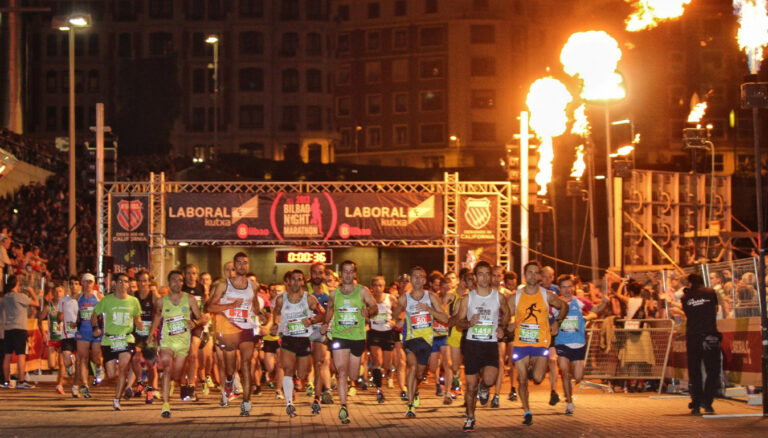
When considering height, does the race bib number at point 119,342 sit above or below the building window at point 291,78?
below

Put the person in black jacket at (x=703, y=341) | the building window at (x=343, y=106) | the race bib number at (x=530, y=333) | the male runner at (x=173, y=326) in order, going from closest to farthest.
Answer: the race bib number at (x=530, y=333) < the male runner at (x=173, y=326) < the person in black jacket at (x=703, y=341) < the building window at (x=343, y=106)

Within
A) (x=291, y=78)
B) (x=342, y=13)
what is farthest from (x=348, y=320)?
(x=342, y=13)

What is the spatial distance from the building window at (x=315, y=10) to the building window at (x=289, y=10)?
110cm

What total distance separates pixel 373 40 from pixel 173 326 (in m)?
81.7

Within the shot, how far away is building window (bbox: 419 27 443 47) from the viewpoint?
92.1 meters

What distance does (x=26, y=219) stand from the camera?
37781mm

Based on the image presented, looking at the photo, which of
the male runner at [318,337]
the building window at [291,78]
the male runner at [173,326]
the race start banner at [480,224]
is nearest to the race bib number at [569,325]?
the male runner at [318,337]

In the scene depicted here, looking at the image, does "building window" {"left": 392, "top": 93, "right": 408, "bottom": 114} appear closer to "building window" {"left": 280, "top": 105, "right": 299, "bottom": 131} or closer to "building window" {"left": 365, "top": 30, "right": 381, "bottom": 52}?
"building window" {"left": 365, "top": 30, "right": 381, "bottom": 52}

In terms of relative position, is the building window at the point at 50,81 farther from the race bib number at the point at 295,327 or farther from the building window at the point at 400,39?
the race bib number at the point at 295,327

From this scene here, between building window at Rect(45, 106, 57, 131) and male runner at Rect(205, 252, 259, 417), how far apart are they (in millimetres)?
84784

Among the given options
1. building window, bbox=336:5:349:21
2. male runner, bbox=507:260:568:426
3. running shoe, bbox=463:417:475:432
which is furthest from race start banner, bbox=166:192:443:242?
building window, bbox=336:5:349:21

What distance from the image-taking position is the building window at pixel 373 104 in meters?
94.4

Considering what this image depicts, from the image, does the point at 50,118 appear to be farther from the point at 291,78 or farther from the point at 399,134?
the point at 399,134

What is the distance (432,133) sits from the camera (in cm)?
9212
